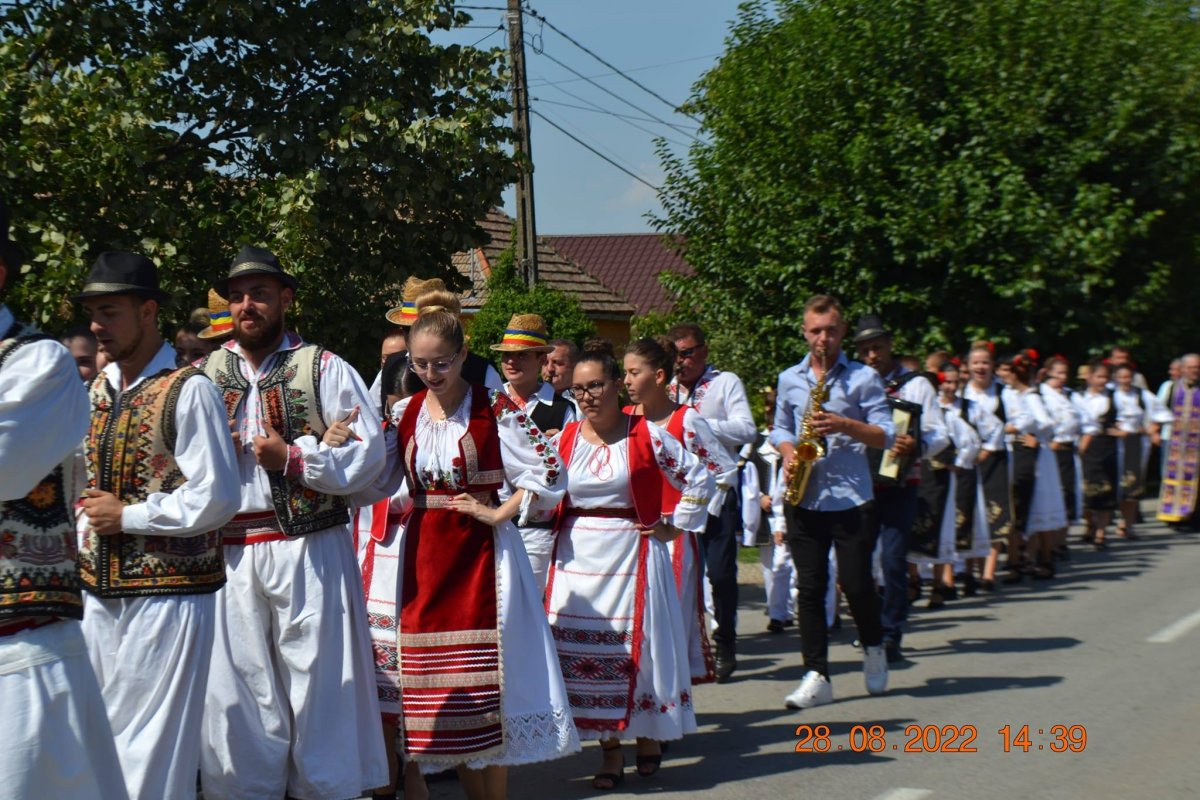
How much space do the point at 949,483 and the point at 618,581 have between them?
6.16 meters

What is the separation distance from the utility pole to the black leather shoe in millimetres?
11890

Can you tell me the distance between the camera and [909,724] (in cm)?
769

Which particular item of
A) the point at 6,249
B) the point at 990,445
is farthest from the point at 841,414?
the point at 990,445

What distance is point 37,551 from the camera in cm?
364

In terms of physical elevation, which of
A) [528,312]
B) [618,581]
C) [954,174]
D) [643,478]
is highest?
[954,174]

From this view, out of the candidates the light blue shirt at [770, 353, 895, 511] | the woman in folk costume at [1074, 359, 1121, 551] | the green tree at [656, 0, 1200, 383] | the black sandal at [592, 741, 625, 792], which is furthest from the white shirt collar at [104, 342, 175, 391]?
the green tree at [656, 0, 1200, 383]

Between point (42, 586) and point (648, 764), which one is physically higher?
point (42, 586)

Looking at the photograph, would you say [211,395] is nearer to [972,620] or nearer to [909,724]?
[909,724]

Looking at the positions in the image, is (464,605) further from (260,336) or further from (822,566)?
(822,566)

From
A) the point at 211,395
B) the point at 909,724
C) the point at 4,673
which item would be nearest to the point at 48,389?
the point at 4,673

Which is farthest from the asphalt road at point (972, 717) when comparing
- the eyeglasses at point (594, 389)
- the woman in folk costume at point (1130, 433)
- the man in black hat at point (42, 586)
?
the woman in folk costume at point (1130, 433)

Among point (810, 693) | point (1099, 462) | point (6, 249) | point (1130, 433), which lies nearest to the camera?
point (6, 249)

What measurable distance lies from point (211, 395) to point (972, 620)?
8078 mm

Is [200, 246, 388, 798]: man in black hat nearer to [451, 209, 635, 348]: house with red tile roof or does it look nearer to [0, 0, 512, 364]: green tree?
[0, 0, 512, 364]: green tree
